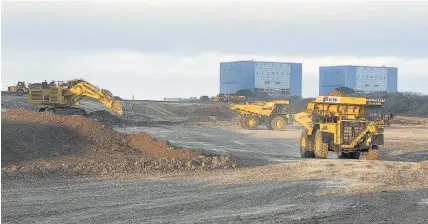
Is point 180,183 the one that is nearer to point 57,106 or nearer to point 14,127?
point 14,127

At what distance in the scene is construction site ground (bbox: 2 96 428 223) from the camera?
35.3 ft

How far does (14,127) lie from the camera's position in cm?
2130

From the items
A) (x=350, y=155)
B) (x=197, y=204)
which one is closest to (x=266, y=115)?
(x=350, y=155)

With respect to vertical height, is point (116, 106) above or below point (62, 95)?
below

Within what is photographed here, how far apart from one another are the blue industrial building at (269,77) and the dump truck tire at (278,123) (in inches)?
1404

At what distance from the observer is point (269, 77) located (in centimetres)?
7750

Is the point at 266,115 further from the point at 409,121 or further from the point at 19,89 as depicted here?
the point at 19,89

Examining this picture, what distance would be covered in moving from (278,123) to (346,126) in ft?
62.7

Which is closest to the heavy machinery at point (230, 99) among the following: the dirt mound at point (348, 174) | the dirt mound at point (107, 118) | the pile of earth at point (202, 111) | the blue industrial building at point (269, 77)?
the pile of earth at point (202, 111)

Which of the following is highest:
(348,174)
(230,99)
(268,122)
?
(230,99)

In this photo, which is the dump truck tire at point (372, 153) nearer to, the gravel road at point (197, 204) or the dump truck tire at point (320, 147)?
the dump truck tire at point (320, 147)

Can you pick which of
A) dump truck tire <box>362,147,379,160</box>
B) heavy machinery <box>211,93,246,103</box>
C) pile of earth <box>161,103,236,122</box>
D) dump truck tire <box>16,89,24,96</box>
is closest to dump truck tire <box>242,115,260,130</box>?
pile of earth <box>161,103,236,122</box>

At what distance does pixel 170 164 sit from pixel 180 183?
119 inches

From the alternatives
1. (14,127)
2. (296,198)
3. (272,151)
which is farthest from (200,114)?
(296,198)
